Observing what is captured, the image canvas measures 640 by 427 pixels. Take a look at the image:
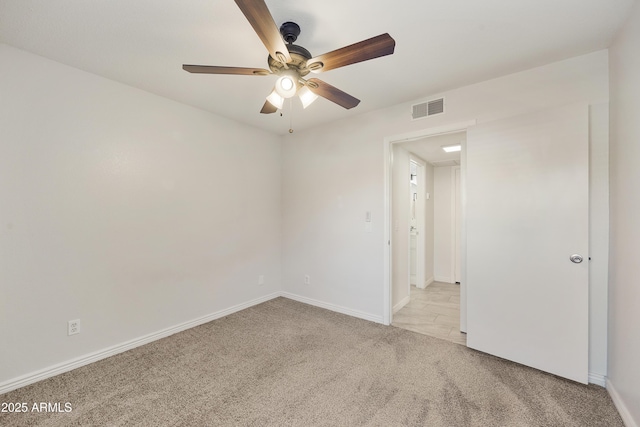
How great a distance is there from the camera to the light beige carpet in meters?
1.72

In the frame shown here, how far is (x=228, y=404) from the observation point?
72.9 inches

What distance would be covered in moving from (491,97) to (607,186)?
45.1 inches

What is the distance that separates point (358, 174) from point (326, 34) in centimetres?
177

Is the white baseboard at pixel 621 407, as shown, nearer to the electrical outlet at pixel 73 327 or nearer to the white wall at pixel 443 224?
the white wall at pixel 443 224

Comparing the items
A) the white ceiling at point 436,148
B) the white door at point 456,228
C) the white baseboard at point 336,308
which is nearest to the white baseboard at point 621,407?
the white baseboard at point 336,308

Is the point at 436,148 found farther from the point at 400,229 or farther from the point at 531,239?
the point at 531,239

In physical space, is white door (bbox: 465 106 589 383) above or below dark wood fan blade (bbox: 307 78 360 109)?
→ below

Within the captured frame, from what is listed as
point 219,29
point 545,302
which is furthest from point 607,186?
point 219,29

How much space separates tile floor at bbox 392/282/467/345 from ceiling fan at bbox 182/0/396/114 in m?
2.58

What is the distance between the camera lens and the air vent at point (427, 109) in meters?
2.78

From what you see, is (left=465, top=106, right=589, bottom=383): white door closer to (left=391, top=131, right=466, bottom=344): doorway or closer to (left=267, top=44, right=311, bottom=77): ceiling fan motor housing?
(left=391, top=131, right=466, bottom=344): doorway

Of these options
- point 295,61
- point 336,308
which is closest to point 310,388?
point 336,308

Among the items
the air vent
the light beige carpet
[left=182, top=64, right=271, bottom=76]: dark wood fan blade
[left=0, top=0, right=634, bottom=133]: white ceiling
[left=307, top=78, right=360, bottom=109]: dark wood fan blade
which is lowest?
the light beige carpet

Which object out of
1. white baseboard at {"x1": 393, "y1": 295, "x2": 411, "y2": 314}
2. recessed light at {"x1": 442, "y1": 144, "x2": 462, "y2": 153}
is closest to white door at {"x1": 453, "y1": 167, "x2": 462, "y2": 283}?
recessed light at {"x1": 442, "y1": 144, "x2": 462, "y2": 153}
